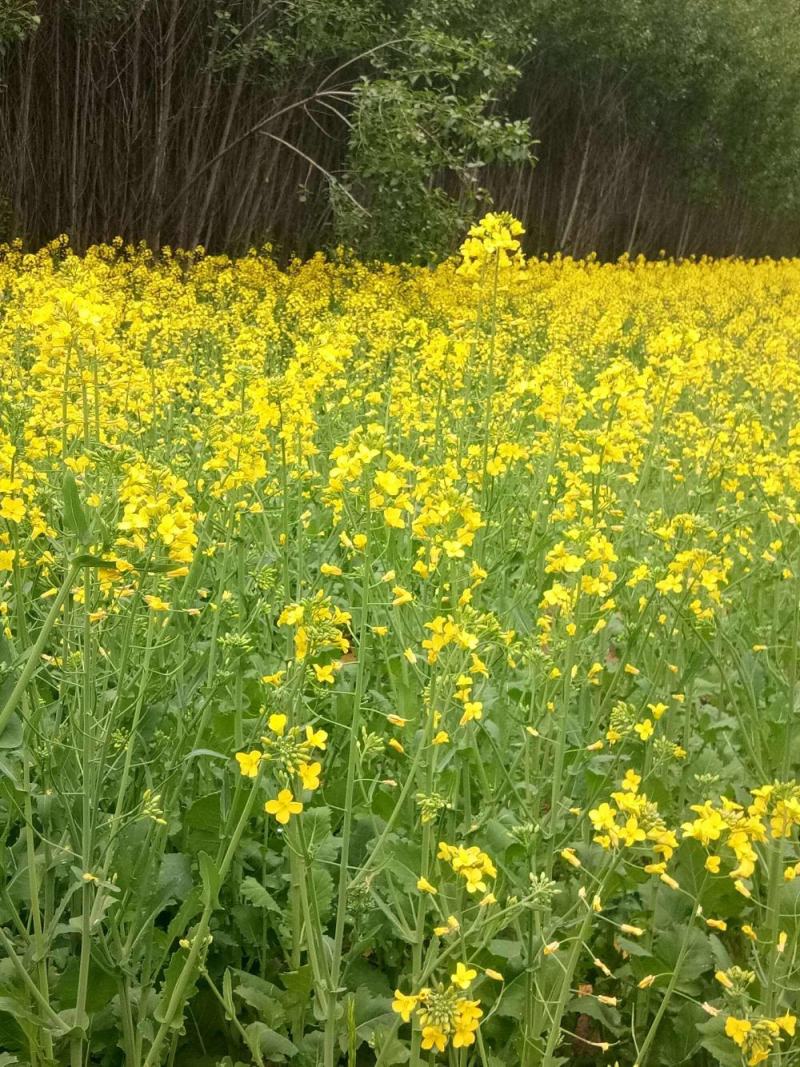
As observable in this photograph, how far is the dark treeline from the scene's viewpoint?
9.39 meters

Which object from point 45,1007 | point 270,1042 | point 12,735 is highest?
point 12,735

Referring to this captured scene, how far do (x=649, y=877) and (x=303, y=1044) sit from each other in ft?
2.25

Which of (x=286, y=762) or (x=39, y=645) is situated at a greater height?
(x=39, y=645)

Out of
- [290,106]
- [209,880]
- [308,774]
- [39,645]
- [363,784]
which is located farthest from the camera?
[290,106]

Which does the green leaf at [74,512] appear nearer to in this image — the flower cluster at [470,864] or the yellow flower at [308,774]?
the yellow flower at [308,774]

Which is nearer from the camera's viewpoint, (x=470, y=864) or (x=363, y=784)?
(x=470, y=864)

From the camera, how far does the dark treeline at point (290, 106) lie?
9.39 meters

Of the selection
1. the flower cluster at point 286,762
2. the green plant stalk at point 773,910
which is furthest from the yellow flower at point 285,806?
the green plant stalk at point 773,910

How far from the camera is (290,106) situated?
9609 millimetres

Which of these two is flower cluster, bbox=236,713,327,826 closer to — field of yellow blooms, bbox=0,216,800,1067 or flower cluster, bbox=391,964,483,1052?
field of yellow blooms, bbox=0,216,800,1067

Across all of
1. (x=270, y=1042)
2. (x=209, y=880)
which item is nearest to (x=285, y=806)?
(x=209, y=880)

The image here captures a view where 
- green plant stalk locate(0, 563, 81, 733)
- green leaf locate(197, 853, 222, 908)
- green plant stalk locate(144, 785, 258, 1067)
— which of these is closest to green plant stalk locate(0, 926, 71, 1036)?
green plant stalk locate(144, 785, 258, 1067)

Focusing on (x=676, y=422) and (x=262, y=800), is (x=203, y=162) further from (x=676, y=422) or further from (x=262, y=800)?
(x=262, y=800)

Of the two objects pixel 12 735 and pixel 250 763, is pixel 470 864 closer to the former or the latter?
pixel 250 763
